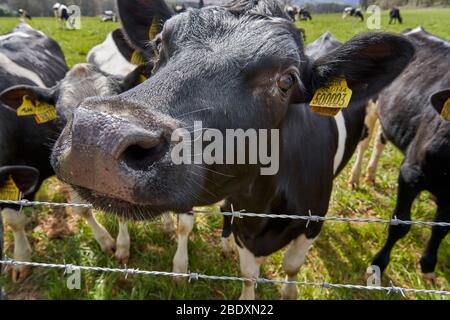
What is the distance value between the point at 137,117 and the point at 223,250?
9.88 ft

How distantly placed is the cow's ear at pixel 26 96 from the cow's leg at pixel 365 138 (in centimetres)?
412

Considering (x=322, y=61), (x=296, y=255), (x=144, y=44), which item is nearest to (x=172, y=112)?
(x=322, y=61)

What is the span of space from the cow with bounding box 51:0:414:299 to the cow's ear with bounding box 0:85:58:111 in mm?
1208

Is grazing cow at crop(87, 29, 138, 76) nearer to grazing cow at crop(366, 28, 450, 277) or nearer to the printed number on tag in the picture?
the printed number on tag

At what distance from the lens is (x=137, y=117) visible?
1326mm

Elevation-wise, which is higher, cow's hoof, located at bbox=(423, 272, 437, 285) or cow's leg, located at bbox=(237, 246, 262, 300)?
cow's leg, located at bbox=(237, 246, 262, 300)

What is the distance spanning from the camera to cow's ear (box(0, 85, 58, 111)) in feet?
11.0

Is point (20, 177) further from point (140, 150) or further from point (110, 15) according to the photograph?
point (110, 15)

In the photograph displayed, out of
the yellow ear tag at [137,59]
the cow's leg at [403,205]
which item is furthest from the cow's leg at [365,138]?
the yellow ear tag at [137,59]

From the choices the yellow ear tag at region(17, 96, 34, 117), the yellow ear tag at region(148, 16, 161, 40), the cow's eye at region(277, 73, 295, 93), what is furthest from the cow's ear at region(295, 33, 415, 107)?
the yellow ear tag at region(17, 96, 34, 117)

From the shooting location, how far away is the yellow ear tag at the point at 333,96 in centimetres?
225

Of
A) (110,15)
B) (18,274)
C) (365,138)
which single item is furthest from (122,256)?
(110,15)

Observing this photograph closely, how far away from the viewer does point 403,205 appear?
12.1 feet
